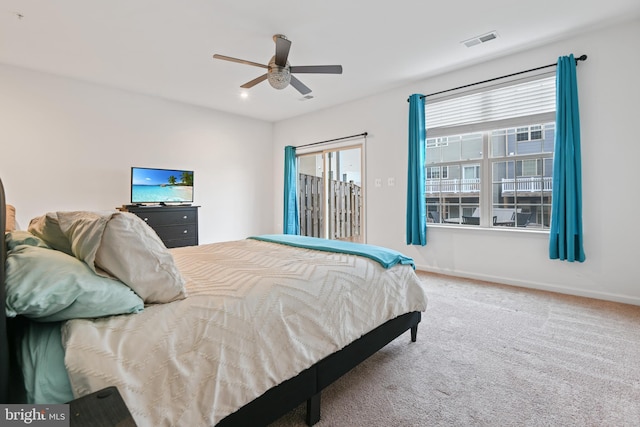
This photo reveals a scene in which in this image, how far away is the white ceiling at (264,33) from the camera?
261 centimetres

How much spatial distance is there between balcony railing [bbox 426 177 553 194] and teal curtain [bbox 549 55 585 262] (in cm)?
39

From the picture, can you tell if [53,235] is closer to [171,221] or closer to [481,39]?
[171,221]

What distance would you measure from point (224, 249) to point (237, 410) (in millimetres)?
1415

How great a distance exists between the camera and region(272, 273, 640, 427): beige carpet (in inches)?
56.6

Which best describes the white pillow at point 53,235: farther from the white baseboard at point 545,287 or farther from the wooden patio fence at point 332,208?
the wooden patio fence at point 332,208

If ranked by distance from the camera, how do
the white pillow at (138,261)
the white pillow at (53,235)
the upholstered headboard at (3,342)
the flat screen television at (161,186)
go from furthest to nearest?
the flat screen television at (161,186) → the white pillow at (53,235) → the white pillow at (138,261) → the upholstered headboard at (3,342)

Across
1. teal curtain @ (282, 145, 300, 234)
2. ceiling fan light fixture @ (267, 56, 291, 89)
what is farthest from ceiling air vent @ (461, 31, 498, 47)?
teal curtain @ (282, 145, 300, 234)

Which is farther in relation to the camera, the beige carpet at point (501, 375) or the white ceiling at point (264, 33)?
the white ceiling at point (264, 33)

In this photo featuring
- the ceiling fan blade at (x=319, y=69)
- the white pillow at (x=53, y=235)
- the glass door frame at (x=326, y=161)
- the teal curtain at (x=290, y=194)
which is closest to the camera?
the white pillow at (x=53, y=235)

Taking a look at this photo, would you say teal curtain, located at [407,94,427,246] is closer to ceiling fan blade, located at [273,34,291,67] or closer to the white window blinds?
the white window blinds

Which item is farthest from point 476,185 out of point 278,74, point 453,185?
point 278,74

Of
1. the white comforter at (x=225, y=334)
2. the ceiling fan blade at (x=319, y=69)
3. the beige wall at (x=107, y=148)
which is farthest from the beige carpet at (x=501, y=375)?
the beige wall at (x=107, y=148)

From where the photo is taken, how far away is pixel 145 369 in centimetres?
89

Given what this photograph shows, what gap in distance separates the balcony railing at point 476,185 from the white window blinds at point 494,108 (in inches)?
26.0
